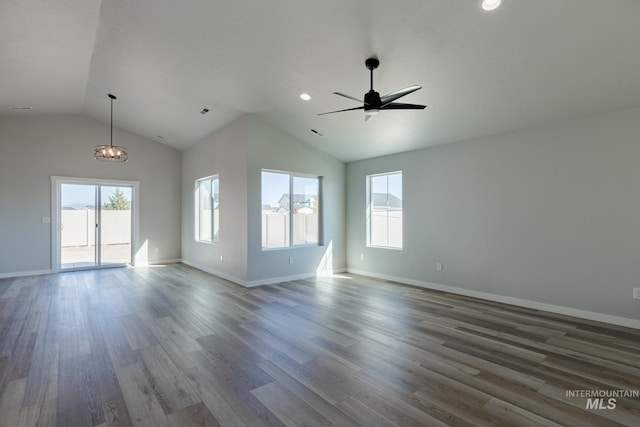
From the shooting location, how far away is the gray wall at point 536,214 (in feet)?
12.2

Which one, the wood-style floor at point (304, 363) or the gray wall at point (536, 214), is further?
the gray wall at point (536, 214)

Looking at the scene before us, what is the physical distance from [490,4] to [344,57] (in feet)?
5.01

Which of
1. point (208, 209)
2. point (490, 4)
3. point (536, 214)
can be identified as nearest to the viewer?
point (490, 4)

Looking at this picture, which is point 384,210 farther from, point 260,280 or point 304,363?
point 304,363

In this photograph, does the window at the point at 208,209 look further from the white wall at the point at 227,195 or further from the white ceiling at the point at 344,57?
the white ceiling at the point at 344,57

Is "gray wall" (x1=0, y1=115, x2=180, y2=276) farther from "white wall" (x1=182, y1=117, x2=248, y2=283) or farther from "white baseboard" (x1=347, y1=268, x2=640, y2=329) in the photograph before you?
"white baseboard" (x1=347, y1=268, x2=640, y2=329)

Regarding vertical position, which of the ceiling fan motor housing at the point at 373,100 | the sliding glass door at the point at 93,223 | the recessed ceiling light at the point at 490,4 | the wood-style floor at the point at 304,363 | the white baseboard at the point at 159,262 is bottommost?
the wood-style floor at the point at 304,363

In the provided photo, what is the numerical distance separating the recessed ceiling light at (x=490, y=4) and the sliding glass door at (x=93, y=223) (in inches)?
319

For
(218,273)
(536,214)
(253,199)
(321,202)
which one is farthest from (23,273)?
(536,214)

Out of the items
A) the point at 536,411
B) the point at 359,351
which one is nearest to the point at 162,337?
the point at 359,351

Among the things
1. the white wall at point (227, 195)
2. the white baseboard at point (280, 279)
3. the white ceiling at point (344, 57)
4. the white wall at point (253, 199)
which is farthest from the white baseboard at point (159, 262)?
the white ceiling at point (344, 57)

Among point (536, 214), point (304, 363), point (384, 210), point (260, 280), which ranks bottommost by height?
point (304, 363)

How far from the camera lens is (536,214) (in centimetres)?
432

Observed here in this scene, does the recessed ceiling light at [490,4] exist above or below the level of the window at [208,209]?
above
